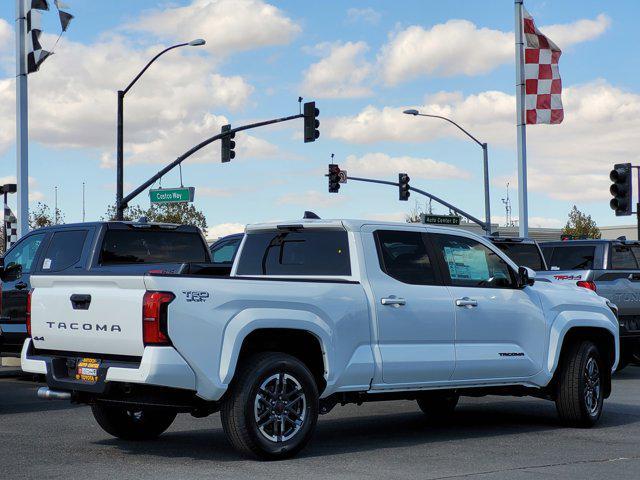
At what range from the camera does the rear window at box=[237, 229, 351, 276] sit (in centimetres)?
935

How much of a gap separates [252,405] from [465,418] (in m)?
3.93

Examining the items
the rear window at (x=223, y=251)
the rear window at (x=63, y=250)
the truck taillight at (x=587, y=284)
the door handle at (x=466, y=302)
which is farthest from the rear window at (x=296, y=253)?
the rear window at (x=223, y=251)

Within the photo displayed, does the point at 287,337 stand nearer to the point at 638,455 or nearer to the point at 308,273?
the point at 308,273

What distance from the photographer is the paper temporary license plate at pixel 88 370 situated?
8195 mm

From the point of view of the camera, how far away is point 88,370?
8.27 meters

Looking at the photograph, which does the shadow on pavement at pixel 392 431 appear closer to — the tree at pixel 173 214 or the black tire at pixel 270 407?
the black tire at pixel 270 407

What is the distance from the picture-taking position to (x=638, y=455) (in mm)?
8992

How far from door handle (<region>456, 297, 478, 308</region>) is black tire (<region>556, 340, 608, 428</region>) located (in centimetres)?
153

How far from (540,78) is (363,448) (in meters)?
17.2

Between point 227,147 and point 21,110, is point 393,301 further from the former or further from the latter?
point 227,147

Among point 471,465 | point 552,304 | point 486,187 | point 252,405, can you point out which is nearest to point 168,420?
point 252,405

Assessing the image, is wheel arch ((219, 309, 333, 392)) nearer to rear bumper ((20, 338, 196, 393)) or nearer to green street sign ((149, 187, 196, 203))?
rear bumper ((20, 338, 196, 393))

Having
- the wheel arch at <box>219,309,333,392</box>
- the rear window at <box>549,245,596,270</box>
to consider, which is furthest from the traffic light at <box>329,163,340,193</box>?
the wheel arch at <box>219,309,333,392</box>

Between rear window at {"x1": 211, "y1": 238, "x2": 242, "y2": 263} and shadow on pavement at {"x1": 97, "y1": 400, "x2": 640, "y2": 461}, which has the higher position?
rear window at {"x1": 211, "y1": 238, "x2": 242, "y2": 263}
